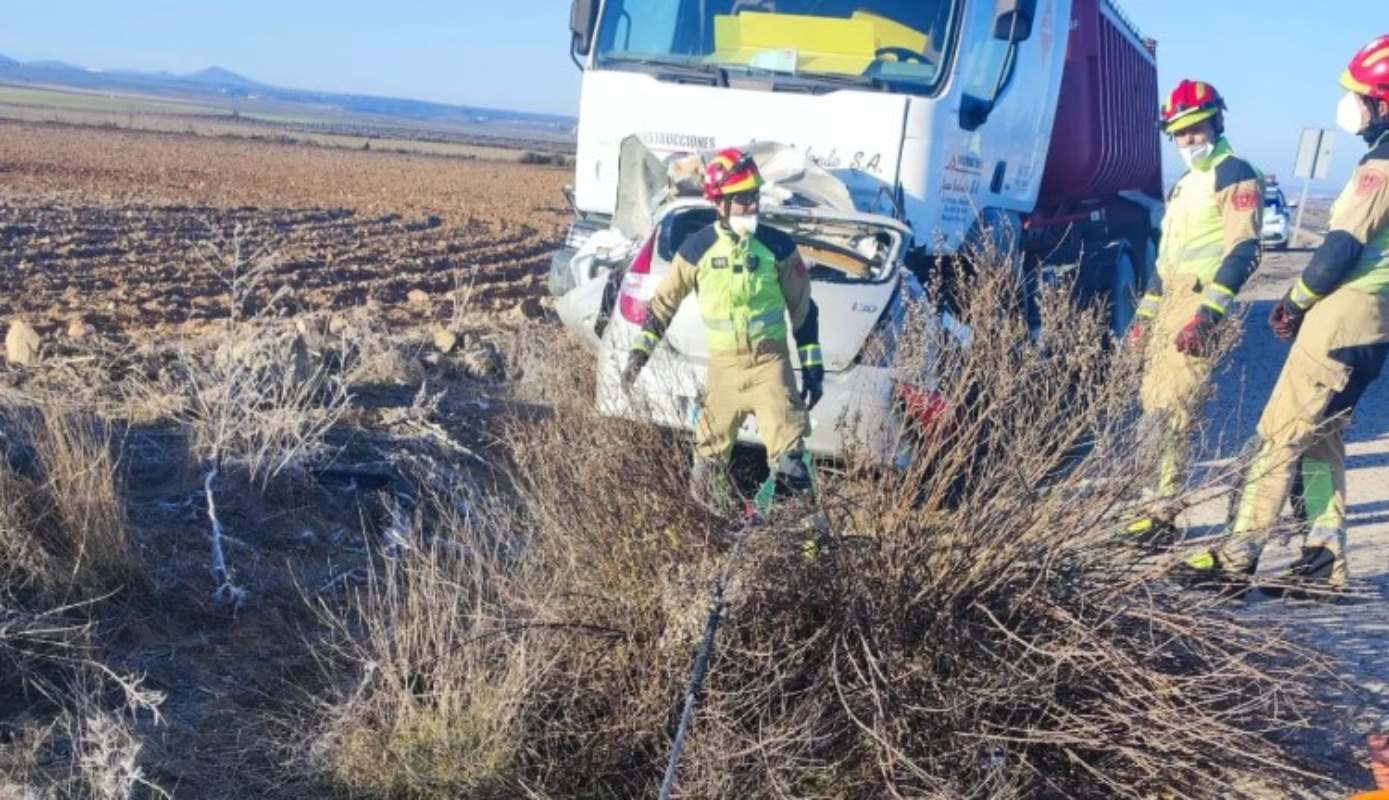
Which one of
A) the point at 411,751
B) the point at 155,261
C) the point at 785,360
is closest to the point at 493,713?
the point at 411,751

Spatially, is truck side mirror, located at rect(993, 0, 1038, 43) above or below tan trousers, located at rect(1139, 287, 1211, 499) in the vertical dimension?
above

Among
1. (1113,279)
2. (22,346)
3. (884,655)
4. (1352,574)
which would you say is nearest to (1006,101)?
(1113,279)

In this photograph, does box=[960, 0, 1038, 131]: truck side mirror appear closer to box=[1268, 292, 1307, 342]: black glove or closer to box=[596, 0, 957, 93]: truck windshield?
box=[596, 0, 957, 93]: truck windshield

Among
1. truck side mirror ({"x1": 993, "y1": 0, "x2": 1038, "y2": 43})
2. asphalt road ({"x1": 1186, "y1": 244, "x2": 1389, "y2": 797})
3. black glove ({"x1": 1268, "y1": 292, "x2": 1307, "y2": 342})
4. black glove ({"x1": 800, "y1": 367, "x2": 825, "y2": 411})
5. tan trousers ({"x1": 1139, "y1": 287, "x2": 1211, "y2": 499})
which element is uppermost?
truck side mirror ({"x1": 993, "y1": 0, "x2": 1038, "y2": 43})

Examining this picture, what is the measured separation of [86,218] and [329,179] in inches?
732

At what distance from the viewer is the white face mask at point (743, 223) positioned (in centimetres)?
516

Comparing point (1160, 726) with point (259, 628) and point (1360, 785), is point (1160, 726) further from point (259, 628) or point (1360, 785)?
point (259, 628)

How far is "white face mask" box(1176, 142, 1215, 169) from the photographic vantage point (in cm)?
610

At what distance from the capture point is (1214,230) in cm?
614

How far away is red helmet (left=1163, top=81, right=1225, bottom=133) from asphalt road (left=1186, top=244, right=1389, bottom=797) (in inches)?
36.7

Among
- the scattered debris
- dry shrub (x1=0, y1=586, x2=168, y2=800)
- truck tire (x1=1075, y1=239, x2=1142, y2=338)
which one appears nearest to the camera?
dry shrub (x1=0, y1=586, x2=168, y2=800)

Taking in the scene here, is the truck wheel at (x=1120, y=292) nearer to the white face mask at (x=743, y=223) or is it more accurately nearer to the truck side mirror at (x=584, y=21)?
the truck side mirror at (x=584, y=21)

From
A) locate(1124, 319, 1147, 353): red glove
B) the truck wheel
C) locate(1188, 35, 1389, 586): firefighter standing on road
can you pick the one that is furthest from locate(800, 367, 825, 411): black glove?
the truck wheel

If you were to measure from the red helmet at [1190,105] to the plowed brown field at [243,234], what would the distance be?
14.0 feet
